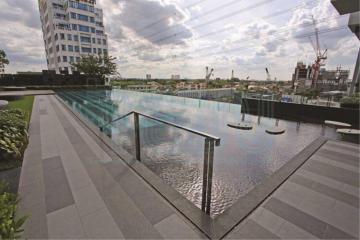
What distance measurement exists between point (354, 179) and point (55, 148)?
5136 mm

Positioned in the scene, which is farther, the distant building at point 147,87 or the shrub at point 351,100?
the distant building at point 147,87

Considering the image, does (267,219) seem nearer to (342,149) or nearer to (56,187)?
(56,187)

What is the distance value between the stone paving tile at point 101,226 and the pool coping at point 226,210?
603 mm

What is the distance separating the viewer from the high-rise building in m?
32.6

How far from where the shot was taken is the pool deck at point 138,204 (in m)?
1.58

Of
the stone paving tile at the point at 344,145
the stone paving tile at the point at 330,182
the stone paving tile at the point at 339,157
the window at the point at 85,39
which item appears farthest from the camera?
the window at the point at 85,39

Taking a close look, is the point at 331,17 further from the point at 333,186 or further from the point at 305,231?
the point at 305,231

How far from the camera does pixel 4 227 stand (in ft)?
3.20

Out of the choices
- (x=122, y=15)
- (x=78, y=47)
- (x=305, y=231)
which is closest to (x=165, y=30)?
(x=122, y=15)

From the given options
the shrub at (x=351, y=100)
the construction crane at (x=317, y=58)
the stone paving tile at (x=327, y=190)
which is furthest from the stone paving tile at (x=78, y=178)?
the construction crane at (x=317, y=58)

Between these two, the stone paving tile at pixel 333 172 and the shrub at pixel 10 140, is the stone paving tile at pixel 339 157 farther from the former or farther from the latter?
the shrub at pixel 10 140

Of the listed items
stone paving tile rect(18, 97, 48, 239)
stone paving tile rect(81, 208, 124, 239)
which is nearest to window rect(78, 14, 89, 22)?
stone paving tile rect(18, 97, 48, 239)

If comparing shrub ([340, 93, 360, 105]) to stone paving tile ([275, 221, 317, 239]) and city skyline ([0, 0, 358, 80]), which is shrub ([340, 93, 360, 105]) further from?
stone paving tile ([275, 221, 317, 239])

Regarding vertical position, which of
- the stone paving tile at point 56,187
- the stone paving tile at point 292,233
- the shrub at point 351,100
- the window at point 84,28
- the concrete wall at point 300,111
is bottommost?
the stone paving tile at point 292,233
